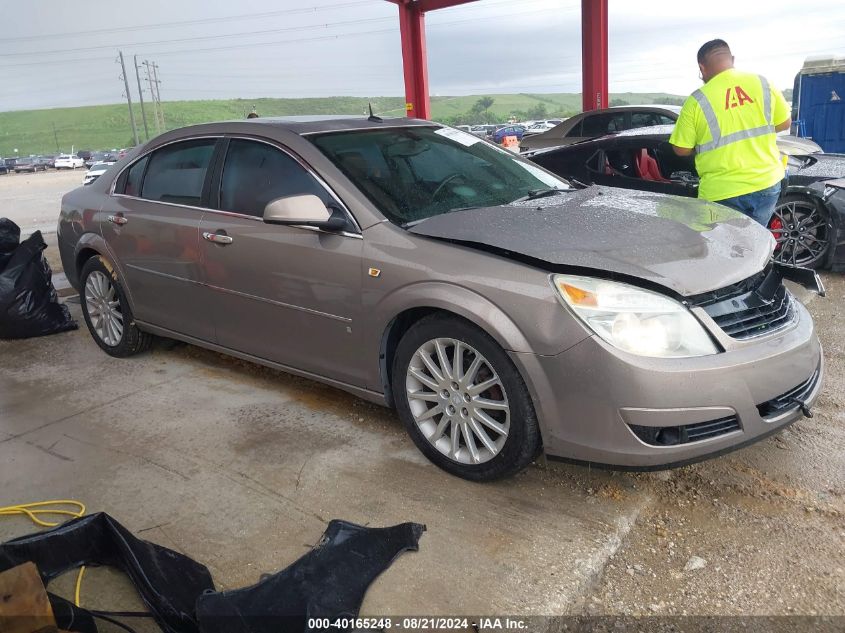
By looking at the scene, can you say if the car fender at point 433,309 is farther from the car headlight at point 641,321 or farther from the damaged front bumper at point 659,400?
the car headlight at point 641,321

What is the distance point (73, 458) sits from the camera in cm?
338

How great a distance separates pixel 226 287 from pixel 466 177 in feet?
4.56

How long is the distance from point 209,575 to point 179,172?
2.56 m

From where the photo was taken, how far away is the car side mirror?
3104 mm

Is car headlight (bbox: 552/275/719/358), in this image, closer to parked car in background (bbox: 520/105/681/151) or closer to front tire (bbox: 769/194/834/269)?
front tire (bbox: 769/194/834/269)

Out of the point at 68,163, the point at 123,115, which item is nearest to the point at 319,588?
the point at 68,163

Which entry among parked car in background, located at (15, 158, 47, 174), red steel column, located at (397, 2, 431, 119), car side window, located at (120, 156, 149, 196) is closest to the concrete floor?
car side window, located at (120, 156, 149, 196)

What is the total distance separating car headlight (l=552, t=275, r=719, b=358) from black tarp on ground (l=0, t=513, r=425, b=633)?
1.00m

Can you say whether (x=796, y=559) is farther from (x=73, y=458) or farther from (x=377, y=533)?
(x=73, y=458)

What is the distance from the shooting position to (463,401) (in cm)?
287

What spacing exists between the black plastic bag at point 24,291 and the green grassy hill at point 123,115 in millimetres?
82291

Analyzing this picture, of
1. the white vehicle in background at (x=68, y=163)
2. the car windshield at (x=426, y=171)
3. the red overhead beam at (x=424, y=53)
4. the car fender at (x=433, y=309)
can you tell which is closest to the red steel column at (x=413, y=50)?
the red overhead beam at (x=424, y=53)

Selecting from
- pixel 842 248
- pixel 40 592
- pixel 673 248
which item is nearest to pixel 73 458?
pixel 40 592

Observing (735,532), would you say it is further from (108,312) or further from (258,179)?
(108,312)
